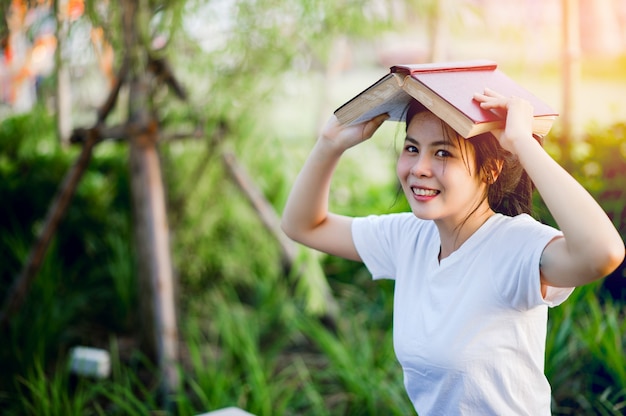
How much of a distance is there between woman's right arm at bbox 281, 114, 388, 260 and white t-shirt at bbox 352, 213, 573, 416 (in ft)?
1.17

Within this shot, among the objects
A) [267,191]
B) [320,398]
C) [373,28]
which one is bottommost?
[320,398]

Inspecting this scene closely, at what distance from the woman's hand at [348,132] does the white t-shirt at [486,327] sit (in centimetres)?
34

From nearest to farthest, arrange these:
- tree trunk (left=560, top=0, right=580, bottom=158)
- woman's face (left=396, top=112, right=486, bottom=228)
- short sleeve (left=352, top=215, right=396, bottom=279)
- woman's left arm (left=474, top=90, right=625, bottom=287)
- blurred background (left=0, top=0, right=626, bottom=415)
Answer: woman's left arm (left=474, top=90, right=625, bottom=287) < woman's face (left=396, top=112, right=486, bottom=228) < short sleeve (left=352, top=215, right=396, bottom=279) < blurred background (left=0, top=0, right=626, bottom=415) < tree trunk (left=560, top=0, right=580, bottom=158)

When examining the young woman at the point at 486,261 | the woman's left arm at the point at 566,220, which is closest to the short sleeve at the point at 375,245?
the young woman at the point at 486,261

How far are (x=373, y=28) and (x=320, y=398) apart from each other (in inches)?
84.1

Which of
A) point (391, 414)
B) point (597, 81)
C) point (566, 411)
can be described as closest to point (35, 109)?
point (391, 414)

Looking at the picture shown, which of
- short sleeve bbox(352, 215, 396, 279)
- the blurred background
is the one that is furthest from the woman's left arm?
the blurred background

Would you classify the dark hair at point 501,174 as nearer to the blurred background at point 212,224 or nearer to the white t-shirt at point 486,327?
the white t-shirt at point 486,327

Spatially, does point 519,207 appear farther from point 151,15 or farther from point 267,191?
point 267,191

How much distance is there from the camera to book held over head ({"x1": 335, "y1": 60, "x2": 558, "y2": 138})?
1.31m

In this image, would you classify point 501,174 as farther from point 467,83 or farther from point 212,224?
point 212,224

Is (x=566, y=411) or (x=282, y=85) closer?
(x=566, y=411)

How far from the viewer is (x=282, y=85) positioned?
3789mm

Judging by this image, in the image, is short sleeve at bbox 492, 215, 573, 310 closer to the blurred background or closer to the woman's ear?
the woman's ear
